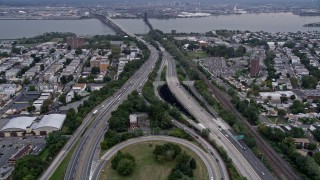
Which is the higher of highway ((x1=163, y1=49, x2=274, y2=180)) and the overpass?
the overpass

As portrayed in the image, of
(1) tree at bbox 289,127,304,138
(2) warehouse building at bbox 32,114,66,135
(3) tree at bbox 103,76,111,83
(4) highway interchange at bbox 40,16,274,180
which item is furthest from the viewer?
(3) tree at bbox 103,76,111,83

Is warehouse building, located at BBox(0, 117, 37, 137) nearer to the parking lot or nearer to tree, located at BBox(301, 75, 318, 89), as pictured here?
the parking lot

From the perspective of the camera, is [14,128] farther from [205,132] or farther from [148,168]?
[205,132]

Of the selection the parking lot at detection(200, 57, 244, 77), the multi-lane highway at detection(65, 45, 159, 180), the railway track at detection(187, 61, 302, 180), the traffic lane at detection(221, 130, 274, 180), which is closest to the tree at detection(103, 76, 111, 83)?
the multi-lane highway at detection(65, 45, 159, 180)

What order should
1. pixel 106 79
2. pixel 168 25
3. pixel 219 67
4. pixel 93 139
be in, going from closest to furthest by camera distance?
pixel 93 139
pixel 106 79
pixel 219 67
pixel 168 25

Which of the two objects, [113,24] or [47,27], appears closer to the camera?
[47,27]

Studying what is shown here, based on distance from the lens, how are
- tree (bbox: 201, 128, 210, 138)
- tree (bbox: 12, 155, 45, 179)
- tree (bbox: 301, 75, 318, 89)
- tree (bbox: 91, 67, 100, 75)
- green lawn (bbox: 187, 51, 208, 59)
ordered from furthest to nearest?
green lawn (bbox: 187, 51, 208, 59) < tree (bbox: 91, 67, 100, 75) < tree (bbox: 301, 75, 318, 89) < tree (bbox: 201, 128, 210, 138) < tree (bbox: 12, 155, 45, 179)

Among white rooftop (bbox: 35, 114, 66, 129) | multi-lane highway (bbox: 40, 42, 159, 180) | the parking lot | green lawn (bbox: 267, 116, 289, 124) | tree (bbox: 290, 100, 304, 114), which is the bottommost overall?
multi-lane highway (bbox: 40, 42, 159, 180)

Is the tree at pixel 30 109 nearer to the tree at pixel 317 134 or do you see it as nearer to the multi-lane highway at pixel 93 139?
the multi-lane highway at pixel 93 139

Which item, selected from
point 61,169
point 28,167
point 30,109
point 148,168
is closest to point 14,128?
point 30,109
